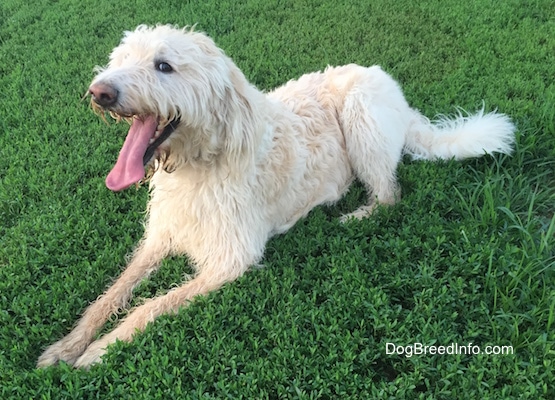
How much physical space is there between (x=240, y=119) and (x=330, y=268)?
1217mm

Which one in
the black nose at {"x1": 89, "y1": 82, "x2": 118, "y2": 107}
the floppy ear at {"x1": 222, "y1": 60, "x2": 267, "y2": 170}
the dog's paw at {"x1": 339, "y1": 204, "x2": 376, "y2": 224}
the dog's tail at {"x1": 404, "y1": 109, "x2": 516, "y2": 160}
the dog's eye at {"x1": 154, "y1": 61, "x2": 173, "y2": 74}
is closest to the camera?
the black nose at {"x1": 89, "y1": 82, "x2": 118, "y2": 107}

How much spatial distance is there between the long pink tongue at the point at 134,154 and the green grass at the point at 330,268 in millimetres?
916

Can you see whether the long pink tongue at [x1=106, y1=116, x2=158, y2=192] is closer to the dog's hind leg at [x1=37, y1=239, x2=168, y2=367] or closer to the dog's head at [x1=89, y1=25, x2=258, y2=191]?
the dog's head at [x1=89, y1=25, x2=258, y2=191]

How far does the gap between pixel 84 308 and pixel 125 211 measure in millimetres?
1024

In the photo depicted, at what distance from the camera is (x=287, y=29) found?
6.46m

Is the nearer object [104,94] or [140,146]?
[104,94]

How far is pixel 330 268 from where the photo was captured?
11.1 feet

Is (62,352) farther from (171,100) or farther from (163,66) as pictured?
(163,66)

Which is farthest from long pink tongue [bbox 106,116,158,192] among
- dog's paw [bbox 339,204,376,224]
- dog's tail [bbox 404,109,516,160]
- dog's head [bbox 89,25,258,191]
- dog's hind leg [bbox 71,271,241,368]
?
dog's tail [bbox 404,109,516,160]

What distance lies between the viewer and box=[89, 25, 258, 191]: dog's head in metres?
2.56

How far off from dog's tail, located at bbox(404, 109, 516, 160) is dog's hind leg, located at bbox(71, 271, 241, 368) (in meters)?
2.09

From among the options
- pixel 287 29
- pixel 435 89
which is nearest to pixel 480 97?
pixel 435 89

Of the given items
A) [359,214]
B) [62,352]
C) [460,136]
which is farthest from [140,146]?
[460,136]

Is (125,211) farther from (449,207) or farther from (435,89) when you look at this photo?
(435,89)
